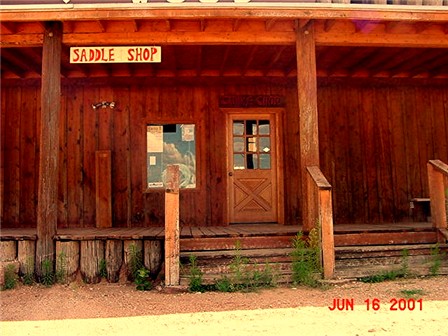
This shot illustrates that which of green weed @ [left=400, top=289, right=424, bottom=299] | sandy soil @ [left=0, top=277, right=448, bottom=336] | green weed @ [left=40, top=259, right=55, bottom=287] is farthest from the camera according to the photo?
green weed @ [left=40, top=259, right=55, bottom=287]

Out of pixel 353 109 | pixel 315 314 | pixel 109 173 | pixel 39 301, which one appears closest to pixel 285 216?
pixel 353 109

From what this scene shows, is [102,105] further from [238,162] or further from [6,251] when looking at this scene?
[6,251]

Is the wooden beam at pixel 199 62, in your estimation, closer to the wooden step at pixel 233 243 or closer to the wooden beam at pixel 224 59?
the wooden beam at pixel 224 59

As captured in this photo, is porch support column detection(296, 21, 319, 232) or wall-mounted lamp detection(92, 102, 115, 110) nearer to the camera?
porch support column detection(296, 21, 319, 232)

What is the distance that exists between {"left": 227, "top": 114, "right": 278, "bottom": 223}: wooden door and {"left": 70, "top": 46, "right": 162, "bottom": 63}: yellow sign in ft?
9.49

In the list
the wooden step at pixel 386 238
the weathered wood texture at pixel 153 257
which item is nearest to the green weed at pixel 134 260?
the weathered wood texture at pixel 153 257

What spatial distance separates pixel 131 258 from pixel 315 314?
8.39ft

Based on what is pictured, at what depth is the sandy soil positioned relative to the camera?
388 centimetres

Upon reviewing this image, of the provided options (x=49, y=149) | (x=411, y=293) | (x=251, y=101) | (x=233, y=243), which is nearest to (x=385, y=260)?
(x=411, y=293)

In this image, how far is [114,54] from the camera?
6.01 meters

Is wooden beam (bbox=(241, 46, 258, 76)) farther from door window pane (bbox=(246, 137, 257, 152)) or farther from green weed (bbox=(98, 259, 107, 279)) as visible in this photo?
green weed (bbox=(98, 259, 107, 279))

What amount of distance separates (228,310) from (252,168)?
14.5ft

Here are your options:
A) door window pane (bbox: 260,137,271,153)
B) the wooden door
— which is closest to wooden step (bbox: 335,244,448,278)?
the wooden door
